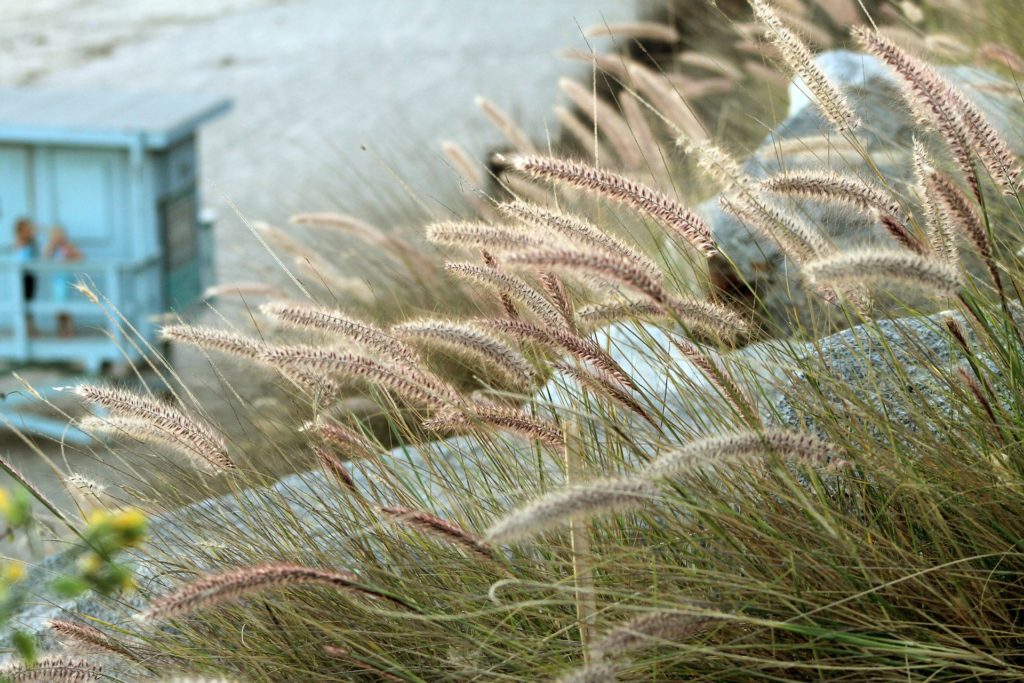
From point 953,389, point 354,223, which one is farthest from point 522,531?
point 354,223

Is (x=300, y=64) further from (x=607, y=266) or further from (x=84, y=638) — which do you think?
(x=607, y=266)

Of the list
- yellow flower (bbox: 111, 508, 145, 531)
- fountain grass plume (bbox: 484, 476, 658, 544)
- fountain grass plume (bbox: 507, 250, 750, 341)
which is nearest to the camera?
yellow flower (bbox: 111, 508, 145, 531)

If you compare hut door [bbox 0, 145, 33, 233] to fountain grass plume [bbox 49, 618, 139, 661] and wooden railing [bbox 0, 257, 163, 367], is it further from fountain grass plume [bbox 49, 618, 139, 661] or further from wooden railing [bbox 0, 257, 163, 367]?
fountain grass plume [bbox 49, 618, 139, 661]

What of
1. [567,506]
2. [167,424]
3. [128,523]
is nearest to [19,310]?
[167,424]

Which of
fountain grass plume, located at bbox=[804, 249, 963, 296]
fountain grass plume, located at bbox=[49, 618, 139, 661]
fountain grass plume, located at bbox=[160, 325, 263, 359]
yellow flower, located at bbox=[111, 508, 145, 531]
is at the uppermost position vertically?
fountain grass plume, located at bbox=[804, 249, 963, 296]

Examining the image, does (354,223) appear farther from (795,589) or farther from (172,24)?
(172,24)

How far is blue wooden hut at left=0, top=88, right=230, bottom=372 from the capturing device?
4.80 metres

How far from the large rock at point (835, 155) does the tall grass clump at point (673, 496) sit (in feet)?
2.30

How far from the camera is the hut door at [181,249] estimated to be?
514cm

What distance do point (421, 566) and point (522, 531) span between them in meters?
0.50

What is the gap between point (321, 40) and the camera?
32.4 feet

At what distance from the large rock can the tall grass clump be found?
2.30 ft

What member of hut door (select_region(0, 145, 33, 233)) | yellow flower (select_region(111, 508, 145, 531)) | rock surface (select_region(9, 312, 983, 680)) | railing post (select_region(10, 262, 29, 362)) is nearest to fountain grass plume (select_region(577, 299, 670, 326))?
rock surface (select_region(9, 312, 983, 680))

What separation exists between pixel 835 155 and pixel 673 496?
1.43 m
